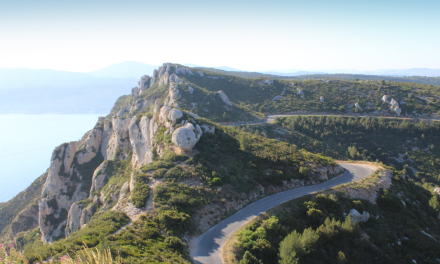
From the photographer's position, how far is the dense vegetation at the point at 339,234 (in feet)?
61.8

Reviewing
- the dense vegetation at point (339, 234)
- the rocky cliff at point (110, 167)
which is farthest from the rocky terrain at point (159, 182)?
the dense vegetation at point (339, 234)

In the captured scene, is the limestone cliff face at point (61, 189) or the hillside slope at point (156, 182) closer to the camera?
the hillside slope at point (156, 182)

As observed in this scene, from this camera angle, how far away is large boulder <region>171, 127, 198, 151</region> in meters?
33.3

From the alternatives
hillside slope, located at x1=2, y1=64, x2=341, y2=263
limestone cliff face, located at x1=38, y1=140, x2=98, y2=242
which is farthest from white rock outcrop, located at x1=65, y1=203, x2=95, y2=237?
limestone cliff face, located at x1=38, y1=140, x2=98, y2=242

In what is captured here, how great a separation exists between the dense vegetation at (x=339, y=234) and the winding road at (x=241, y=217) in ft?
4.73

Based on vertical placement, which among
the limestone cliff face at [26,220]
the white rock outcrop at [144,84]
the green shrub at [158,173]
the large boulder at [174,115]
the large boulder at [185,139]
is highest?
the white rock outcrop at [144,84]

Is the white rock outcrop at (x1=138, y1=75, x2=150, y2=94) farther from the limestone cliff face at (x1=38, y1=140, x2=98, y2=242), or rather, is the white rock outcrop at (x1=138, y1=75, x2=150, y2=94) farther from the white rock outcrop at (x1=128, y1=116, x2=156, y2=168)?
the white rock outcrop at (x1=128, y1=116, x2=156, y2=168)

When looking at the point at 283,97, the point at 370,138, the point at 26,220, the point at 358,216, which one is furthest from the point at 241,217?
the point at 283,97

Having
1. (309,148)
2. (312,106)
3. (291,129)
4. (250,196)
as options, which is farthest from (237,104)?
(250,196)

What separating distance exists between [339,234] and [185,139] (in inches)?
888

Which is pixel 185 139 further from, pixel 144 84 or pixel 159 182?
pixel 144 84

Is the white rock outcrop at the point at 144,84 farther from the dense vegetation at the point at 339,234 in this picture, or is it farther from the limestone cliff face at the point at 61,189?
the dense vegetation at the point at 339,234

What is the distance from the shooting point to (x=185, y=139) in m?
33.3

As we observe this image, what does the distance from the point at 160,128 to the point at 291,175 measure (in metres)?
24.5
